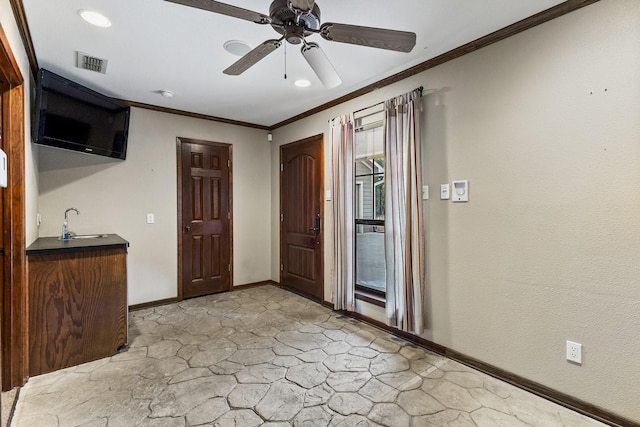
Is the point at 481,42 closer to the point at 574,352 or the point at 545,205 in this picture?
the point at 545,205

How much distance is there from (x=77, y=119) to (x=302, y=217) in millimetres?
2662

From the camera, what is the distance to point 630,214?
182 cm

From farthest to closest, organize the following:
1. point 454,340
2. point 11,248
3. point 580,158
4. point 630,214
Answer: point 454,340, point 11,248, point 580,158, point 630,214

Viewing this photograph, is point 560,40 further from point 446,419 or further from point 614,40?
point 446,419

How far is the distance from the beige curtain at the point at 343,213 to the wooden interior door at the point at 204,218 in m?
1.80

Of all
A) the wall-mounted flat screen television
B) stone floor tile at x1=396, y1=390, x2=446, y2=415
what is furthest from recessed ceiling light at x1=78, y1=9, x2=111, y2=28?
stone floor tile at x1=396, y1=390, x2=446, y2=415

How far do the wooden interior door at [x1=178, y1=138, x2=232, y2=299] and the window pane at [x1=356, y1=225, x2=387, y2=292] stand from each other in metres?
2.00

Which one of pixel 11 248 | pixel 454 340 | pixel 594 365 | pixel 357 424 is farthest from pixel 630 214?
pixel 11 248

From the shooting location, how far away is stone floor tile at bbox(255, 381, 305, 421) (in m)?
1.94

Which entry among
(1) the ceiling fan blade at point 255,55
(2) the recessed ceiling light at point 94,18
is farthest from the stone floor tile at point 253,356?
(2) the recessed ceiling light at point 94,18

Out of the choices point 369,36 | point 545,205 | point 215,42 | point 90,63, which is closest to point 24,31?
point 90,63

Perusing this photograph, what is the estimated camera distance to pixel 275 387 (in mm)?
2229

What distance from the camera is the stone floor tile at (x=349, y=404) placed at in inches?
77.7

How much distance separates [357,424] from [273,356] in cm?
102
